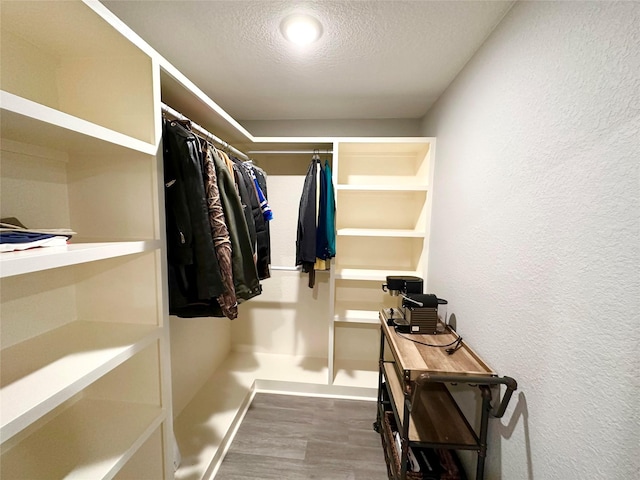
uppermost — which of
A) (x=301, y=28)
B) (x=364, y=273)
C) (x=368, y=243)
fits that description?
(x=301, y=28)

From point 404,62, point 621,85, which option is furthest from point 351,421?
point 404,62

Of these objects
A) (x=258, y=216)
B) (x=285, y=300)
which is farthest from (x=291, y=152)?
(x=285, y=300)

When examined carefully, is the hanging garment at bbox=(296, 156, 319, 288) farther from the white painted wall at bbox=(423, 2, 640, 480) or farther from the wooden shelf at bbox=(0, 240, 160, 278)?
the wooden shelf at bbox=(0, 240, 160, 278)

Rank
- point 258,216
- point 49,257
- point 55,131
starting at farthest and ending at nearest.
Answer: point 258,216, point 55,131, point 49,257

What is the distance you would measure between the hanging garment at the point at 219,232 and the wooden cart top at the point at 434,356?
0.86 m

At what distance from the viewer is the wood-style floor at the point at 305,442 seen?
1.49m

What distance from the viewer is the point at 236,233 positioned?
1.27 m

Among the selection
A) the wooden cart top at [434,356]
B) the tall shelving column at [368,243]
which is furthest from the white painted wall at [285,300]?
the wooden cart top at [434,356]

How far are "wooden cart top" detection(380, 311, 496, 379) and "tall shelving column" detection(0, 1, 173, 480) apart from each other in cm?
109

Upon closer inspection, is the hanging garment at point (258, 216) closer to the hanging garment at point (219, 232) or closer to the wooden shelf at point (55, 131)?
the hanging garment at point (219, 232)

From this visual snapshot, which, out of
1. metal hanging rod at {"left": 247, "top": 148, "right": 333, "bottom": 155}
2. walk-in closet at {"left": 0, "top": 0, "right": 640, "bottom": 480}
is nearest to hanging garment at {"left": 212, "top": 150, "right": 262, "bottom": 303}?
walk-in closet at {"left": 0, "top": 0, "right": 640, "bottom": 480}

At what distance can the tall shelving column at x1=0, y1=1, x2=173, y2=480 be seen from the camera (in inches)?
32.1

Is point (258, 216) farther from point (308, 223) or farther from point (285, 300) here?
point (285, 300)

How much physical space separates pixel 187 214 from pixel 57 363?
0.65 m
